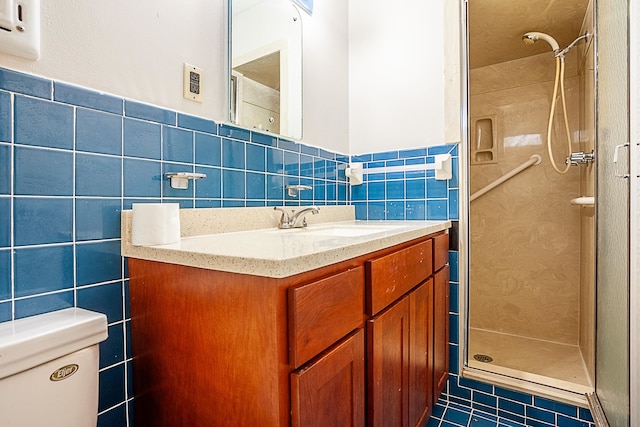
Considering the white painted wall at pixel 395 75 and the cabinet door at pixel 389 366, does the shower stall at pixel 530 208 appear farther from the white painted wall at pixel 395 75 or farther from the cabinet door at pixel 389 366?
the cabinet door at pixel 389 366

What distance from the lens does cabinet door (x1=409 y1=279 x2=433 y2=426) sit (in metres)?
1.15

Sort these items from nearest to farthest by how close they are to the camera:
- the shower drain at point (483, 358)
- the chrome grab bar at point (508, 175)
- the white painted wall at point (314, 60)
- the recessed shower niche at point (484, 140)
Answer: the white painted wall at point (314, 60) < the shower drain at point (483, 358) < the chrome grab bar at point (508, 175) < the recessed shower niche at point (484, 140)

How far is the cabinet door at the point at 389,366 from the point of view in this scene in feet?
2.87

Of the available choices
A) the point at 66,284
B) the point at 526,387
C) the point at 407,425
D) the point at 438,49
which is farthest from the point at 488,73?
the point at 66,284

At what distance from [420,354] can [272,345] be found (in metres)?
0.82

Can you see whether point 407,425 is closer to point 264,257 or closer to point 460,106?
point 264,257

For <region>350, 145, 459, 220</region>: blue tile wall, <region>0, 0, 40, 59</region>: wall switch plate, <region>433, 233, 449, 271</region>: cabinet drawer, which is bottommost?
<region>433, 233, 449, 271</region>: cabinet drawer

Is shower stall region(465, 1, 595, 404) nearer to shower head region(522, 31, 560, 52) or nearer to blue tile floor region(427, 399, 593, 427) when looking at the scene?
shower head region(522, 31, 560, 52)

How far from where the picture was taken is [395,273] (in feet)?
3.36

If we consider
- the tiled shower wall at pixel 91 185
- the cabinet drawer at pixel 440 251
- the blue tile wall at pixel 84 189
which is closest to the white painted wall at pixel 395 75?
the cabinet drawer at pixel 440 251

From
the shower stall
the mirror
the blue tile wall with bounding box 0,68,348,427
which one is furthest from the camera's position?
the shower stall

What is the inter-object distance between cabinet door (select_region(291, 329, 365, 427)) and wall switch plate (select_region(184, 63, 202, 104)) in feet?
2.91

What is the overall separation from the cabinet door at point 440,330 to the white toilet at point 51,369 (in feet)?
3.91

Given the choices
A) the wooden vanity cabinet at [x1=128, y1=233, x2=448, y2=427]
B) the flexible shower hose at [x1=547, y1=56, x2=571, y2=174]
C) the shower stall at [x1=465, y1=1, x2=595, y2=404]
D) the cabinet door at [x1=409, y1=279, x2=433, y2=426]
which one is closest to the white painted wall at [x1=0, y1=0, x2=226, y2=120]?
the wooden vanity cabinet at [x1=128, y1=233, x2=448, y2=427]
